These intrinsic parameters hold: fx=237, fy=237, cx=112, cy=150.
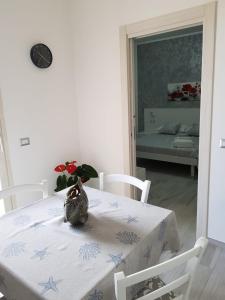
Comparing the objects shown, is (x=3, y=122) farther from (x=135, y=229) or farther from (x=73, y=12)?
(x=135, y=229)

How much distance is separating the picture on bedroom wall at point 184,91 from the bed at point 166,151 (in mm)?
864

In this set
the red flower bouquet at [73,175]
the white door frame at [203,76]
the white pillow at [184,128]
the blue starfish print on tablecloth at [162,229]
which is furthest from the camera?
the white pillow at [184,128]

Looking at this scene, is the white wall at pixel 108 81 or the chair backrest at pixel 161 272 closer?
the chair backrest at pixel 161 272

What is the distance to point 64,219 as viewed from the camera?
1.37 meters

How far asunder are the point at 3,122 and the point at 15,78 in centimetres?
44

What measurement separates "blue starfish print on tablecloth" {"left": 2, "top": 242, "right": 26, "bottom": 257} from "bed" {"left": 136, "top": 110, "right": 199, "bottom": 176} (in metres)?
3.19

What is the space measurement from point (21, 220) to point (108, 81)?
1757mm

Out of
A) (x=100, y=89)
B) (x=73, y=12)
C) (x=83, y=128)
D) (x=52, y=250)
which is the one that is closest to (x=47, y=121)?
(x=83, y=128)

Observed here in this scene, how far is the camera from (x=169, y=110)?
17.4 ft

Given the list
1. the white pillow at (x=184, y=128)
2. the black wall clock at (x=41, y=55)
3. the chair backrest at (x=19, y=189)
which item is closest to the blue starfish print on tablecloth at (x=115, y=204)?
the chair backrest at (x=19, y=189)

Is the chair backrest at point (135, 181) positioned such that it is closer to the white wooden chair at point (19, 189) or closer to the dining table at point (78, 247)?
the dining table at point (78, 247)

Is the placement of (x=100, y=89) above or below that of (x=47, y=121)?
above

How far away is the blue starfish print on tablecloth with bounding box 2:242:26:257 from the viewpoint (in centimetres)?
108

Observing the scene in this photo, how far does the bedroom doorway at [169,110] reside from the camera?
385cm
